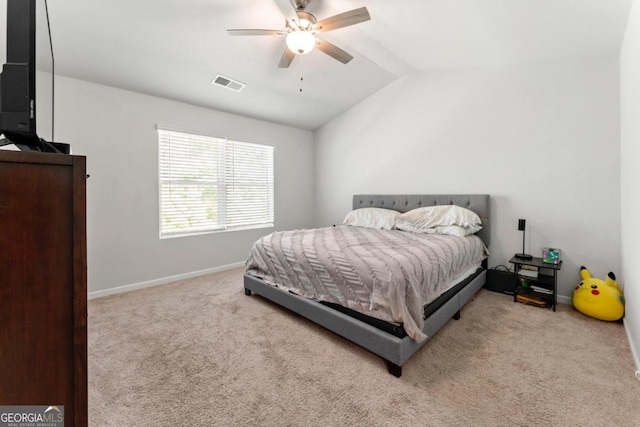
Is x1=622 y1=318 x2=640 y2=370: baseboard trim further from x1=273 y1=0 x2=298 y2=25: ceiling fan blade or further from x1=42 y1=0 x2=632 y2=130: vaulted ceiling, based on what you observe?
x1=273 y1=0 x2=298 y2=25: ceiling fan blade

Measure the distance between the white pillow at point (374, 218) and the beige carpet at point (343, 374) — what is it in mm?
1538

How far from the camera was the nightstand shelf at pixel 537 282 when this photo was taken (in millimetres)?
2816

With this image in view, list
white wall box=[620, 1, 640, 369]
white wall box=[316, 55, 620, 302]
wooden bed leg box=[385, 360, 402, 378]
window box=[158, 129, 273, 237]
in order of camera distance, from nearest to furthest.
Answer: wooden bed leg box=[385, 360, 402, 378], white wall box=[620, 1, 640, 369], white wall box=[316, 55, 620, 302], window box=[158, 129, 273, 237]

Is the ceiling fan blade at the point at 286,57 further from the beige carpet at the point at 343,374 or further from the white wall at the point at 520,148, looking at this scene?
the beige carpet at the point at 343,374

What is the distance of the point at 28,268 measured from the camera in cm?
66

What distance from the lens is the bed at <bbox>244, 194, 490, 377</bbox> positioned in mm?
1811

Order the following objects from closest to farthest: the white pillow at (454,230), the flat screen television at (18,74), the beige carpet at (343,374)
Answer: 1. the flat screen television at (18,74)
2. the beige carpet at (343,374)
3. the white pillow at (454,230)

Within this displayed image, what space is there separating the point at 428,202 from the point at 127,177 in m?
4.03

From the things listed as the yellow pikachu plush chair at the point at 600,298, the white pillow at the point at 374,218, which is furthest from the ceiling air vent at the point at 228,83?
the yellow pikachu plush chair at the point at 600,298

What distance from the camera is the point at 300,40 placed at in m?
2.28

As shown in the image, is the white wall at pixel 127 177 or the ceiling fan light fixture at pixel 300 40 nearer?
the ceiling fan light fixture at pixel 300 40

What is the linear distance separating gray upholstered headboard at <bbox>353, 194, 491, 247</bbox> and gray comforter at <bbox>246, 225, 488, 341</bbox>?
0.35 meters

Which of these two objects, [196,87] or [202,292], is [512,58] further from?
[202,292]

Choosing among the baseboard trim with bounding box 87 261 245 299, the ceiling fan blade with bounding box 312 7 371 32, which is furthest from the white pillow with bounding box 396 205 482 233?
the baseboard trim with bounding box 87 261 245 299
